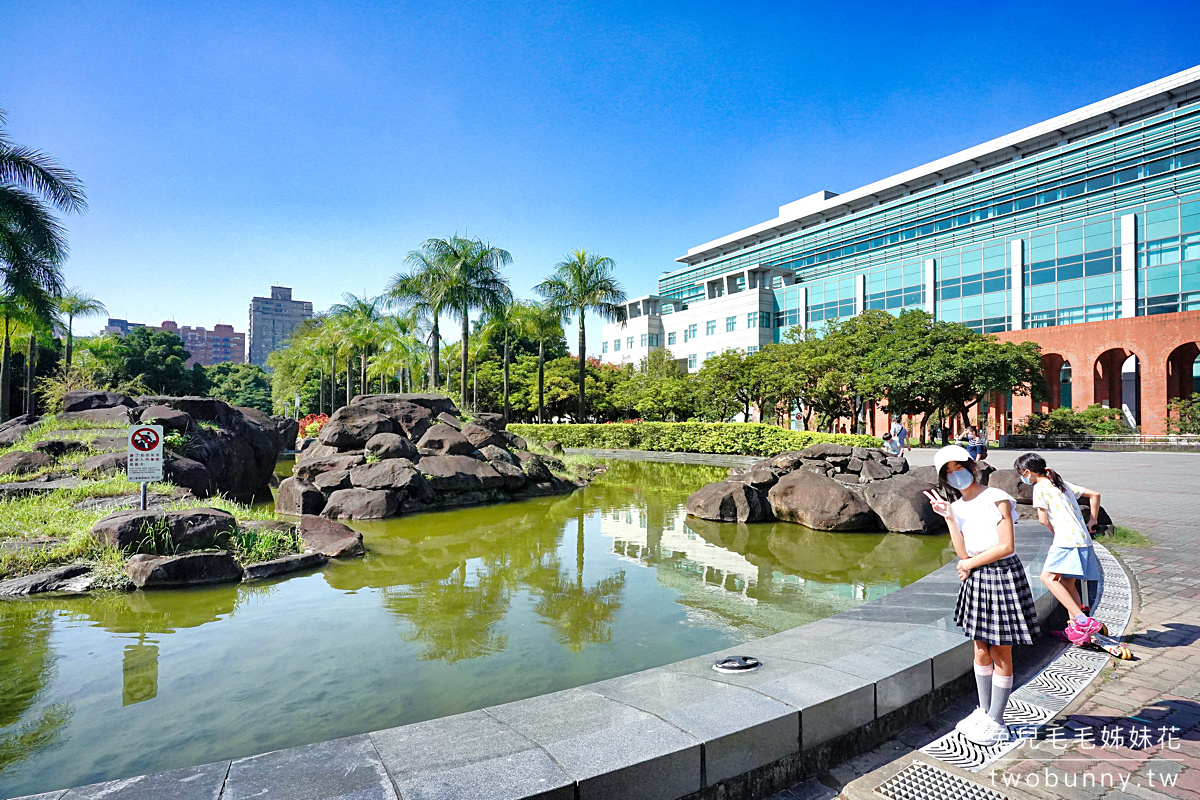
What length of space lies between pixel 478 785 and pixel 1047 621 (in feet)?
16.6

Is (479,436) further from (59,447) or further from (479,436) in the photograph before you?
(59,447)

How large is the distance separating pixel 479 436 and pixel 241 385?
88617 mm

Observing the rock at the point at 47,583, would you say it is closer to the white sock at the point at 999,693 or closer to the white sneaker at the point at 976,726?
the white sneaker at the point at 976,726

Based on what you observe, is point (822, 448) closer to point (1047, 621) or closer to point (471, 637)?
point (1047, 621)

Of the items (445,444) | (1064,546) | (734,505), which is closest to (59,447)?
(445,444)

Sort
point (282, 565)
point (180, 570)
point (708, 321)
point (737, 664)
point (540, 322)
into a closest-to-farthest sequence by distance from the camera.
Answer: point (737, 664) → point (180, 570) → point (282, 565) → point (540, 322) → point (708, 321)

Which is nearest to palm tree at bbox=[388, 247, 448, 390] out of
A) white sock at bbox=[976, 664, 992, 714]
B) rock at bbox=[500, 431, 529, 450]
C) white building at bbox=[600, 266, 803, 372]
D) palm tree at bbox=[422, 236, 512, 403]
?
palm tree at bbox=[422, 236, 512, 403]

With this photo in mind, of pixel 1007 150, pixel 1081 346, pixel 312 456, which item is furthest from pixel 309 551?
pixel 1007 150

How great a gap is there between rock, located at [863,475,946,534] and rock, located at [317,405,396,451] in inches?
484

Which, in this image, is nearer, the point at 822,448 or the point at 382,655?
the point at 382,655

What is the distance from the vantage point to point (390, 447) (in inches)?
640

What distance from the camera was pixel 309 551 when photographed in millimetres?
9789

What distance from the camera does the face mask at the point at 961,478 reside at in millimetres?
3727

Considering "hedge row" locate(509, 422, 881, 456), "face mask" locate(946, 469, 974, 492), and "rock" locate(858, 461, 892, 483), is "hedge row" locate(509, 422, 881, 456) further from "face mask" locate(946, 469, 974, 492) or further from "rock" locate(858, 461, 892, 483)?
"face mask" locate(946, 469, 974, 492)
